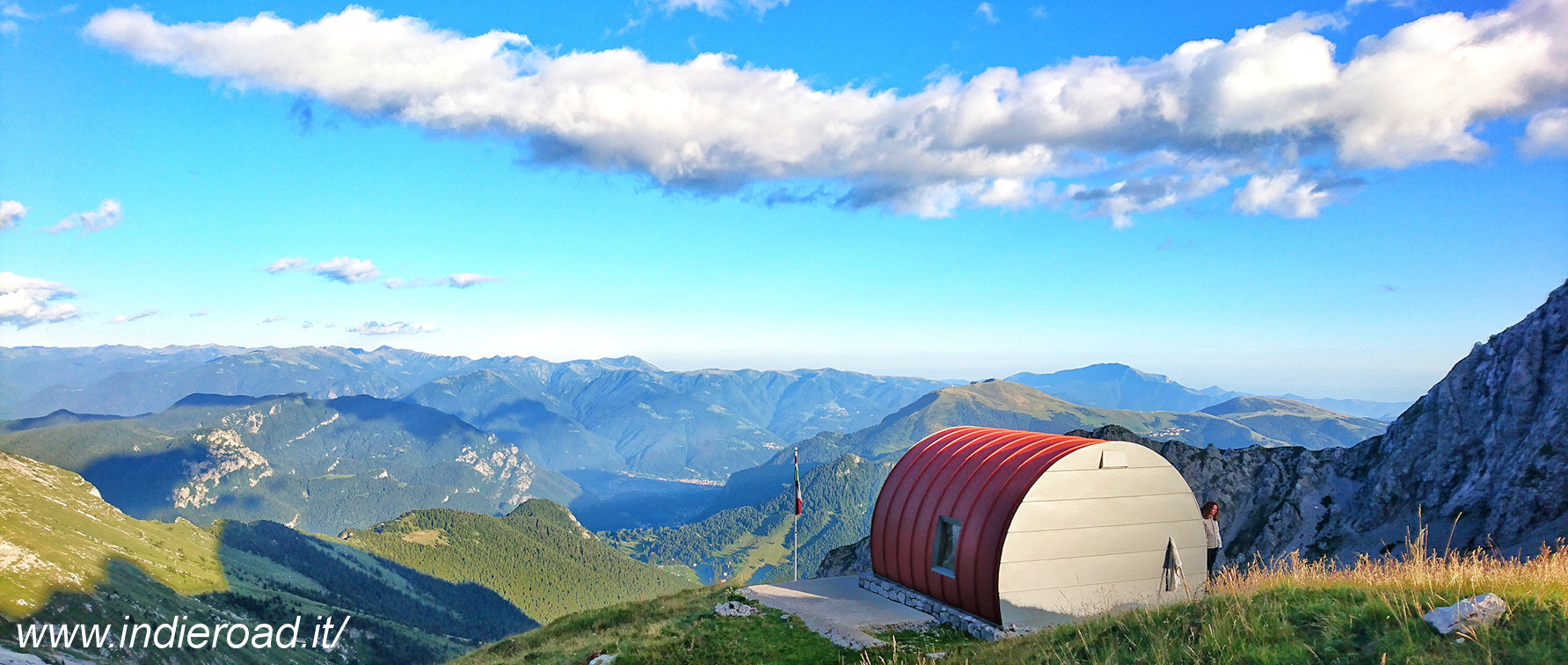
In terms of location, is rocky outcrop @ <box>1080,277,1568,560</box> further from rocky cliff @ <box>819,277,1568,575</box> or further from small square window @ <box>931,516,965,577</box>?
small square window @ <box>931,516,965,577</box>

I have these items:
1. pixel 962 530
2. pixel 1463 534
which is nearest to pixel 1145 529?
pixel 962 530

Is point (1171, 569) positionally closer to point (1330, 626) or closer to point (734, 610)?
point (734, 610)

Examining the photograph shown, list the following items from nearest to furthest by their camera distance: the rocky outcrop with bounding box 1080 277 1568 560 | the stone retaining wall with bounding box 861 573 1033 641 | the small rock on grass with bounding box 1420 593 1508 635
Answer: the small rock on grass with bounding box 1420 593 1508 635
the stone retaining wall with bounding box 861 573 1033 641
the rocky outcrop with bounding box 1080 277 1568 560

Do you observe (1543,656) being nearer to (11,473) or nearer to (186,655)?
(186,655)

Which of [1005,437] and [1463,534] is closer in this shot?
[1005,437]

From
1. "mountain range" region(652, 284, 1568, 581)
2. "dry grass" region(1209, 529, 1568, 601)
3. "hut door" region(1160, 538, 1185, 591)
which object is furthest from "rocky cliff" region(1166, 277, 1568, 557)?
"dry grass" region(1209, 529, 1568, 601)

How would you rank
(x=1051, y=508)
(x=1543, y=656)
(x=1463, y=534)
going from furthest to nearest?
(x=1463, y=534)
(x=1051, y=508)
(x=1543, y=656)

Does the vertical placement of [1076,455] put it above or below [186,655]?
above
